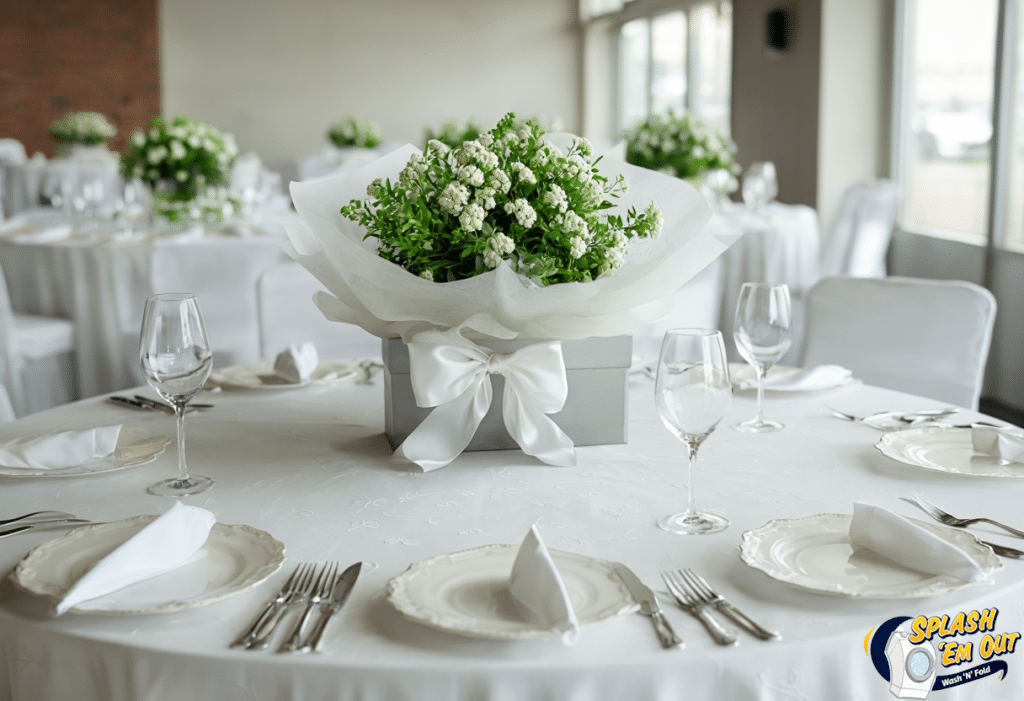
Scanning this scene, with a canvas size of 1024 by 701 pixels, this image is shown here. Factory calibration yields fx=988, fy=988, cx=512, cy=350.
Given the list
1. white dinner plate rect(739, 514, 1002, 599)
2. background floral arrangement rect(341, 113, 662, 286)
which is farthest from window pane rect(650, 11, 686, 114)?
white dinner plate rect(739, 514, 1002, 599)

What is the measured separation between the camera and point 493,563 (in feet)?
3.45

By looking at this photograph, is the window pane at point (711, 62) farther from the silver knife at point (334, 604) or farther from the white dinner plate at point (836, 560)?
the silver knife at point (334, 604)

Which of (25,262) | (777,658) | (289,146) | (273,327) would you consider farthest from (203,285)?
(289,146)

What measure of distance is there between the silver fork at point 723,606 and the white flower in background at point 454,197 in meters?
0.58

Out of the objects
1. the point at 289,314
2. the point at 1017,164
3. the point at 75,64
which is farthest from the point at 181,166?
the point at 75,64

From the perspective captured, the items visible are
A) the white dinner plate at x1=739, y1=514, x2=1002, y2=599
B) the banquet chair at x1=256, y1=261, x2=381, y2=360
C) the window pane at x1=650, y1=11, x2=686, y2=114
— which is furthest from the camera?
the window pane at x1=650, y1=11, x2=686, y2=114

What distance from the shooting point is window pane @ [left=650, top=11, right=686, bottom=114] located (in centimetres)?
944

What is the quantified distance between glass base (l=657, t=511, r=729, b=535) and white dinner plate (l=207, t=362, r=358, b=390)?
92 centimetres

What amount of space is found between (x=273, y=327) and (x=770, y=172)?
307cm

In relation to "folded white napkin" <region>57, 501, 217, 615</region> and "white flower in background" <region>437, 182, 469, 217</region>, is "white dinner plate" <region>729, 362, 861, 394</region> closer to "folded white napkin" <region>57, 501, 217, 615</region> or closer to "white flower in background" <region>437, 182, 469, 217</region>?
"white flower in background" <region>437, 182, 469, 217</region>

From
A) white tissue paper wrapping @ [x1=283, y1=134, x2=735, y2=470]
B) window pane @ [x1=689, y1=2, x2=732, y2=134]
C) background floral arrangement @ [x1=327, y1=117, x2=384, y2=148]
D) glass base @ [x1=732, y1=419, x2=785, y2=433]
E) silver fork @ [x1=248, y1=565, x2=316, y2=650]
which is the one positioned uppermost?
window pane @ [x1=689, y1=2, x2=732, y2=134]

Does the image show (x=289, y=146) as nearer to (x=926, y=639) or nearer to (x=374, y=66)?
(x=374, y=66)

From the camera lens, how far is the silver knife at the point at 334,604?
0.90 m

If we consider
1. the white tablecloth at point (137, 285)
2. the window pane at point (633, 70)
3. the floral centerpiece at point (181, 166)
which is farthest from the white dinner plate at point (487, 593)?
the window pane at point (633, 70)
